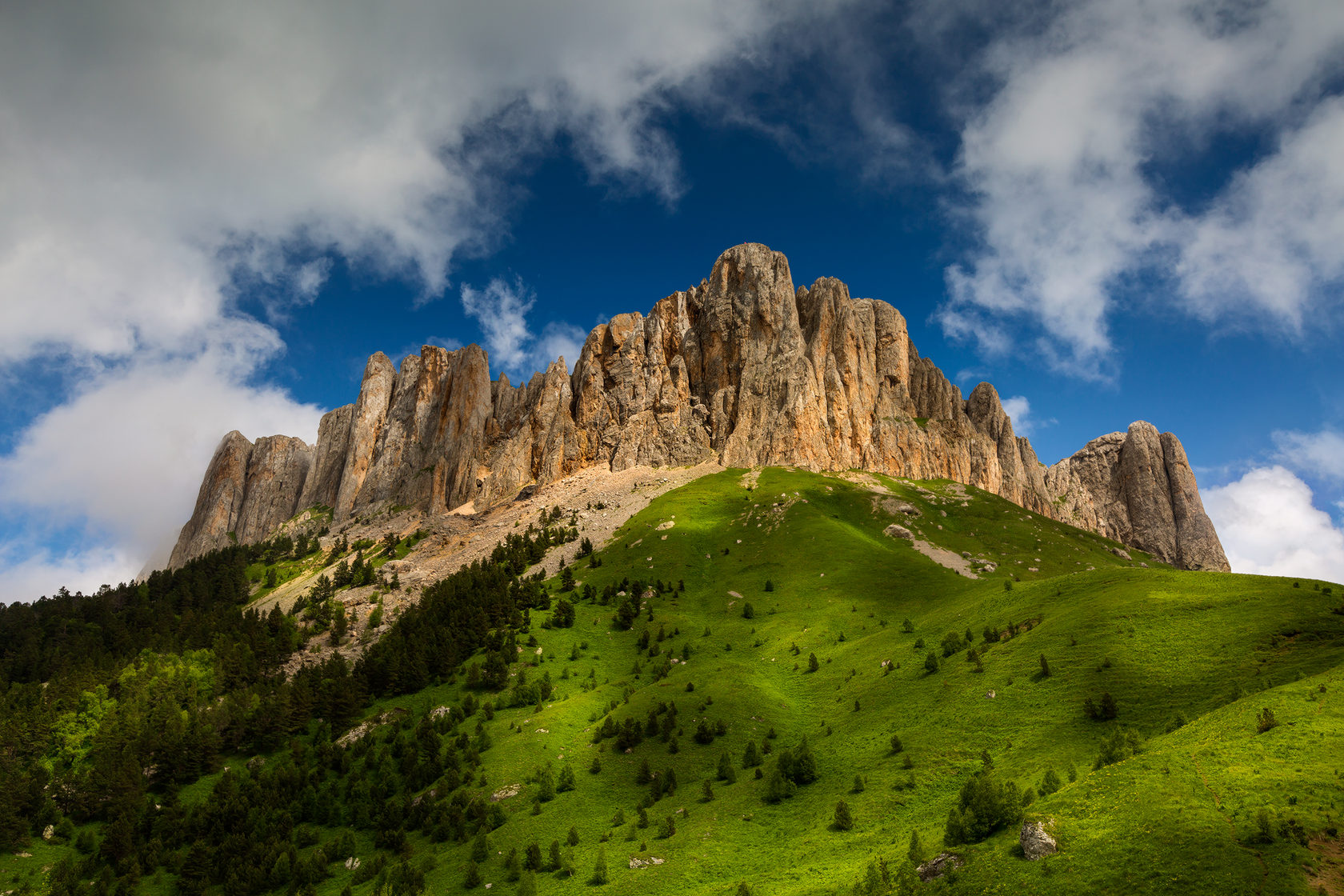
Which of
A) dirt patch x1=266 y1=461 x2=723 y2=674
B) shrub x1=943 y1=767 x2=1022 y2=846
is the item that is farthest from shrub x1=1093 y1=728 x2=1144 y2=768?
dirt patch x1=266 y1=461 x2=723 y2=674

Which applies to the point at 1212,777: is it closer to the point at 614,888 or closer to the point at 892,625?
the point at 614,888

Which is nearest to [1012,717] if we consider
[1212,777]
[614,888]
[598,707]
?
[1212,777]

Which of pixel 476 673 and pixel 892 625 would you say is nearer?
pixel 892 625

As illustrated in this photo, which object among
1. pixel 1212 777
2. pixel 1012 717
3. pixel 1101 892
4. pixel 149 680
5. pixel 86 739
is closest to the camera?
pixel 1101 892

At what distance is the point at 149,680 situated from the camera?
9656cm

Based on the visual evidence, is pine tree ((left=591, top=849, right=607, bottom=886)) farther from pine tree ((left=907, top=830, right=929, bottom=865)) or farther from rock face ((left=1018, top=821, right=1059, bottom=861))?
rock face ((left=1018, top=821, right=1059, bottom=861))

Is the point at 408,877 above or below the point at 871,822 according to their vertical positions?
below

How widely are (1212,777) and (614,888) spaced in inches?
1285

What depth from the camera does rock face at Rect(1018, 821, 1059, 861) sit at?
96.1ft

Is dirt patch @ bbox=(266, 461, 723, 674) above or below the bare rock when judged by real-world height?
above

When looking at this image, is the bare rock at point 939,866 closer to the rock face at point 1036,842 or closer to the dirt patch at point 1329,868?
the rock face at point 1036,842

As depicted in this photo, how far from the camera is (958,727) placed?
168ft

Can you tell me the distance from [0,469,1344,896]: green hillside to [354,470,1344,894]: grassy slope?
19cm

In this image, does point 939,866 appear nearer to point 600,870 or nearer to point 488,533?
point 600,870
